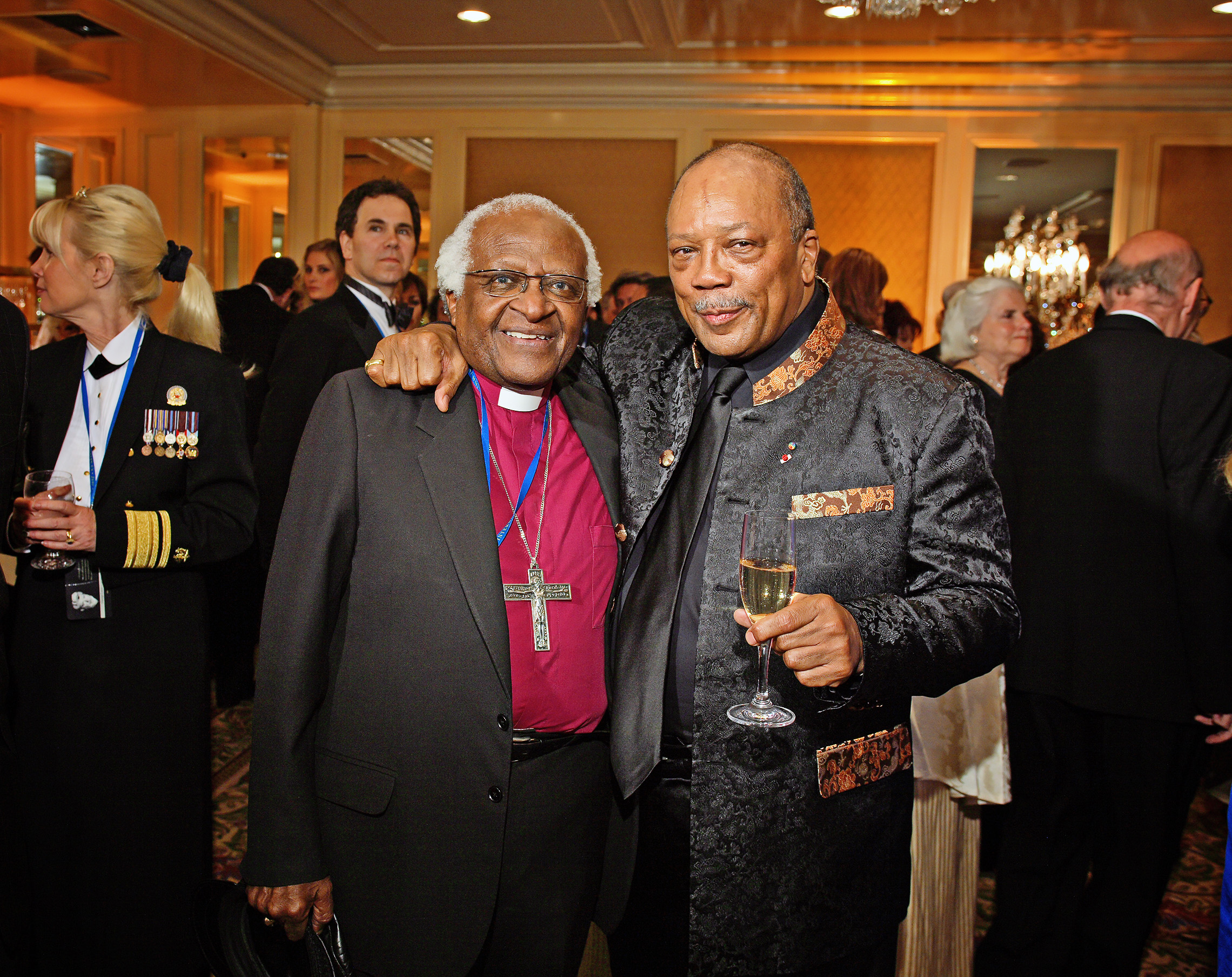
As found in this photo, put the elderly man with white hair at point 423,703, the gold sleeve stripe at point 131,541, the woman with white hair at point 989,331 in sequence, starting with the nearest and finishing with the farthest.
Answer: the elderly man with white hair at point 423,703 < the gold sleeve stripe at point 131,541 < the woman with white hair at point 989,331

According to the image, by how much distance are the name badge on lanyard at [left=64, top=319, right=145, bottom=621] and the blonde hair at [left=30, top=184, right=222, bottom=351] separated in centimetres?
32

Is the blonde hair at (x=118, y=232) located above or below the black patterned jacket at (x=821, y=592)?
above

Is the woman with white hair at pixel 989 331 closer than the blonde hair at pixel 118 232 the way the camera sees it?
No

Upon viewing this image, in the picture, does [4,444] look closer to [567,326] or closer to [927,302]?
[567,326]

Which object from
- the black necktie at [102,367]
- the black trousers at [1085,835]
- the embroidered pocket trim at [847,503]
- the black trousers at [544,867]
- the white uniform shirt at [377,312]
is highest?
the white uniform shirt at [377,312]

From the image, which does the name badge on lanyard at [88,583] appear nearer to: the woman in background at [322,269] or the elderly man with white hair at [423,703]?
the elderly man with white hair at [423,703]

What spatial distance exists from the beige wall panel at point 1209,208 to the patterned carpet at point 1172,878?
449 cm

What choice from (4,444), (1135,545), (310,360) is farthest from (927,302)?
(4,444)

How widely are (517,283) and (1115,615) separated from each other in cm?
196

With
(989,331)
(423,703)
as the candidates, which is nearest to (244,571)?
(423,703)

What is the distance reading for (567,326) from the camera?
1.69m

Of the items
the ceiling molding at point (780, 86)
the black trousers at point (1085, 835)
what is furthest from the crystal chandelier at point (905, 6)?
the black trousers at point (1085, 835)

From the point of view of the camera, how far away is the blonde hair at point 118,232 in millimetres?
2166

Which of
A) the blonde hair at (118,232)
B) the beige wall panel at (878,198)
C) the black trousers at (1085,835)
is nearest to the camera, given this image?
the blonde hair at (118,232)
